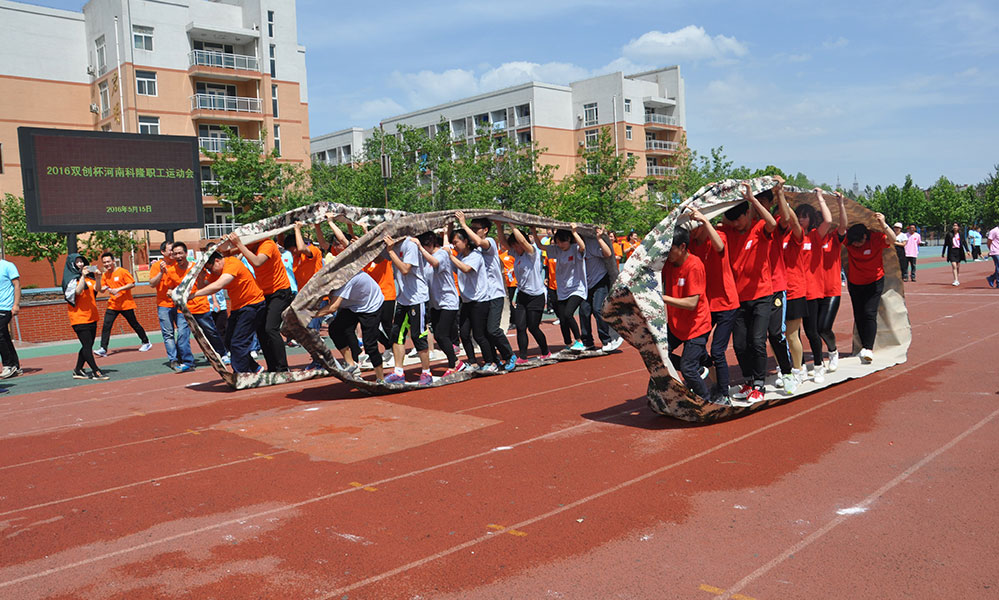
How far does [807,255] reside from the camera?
8.42 m

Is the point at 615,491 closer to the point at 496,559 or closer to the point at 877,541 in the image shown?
the point at 496,559

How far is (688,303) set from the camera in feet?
22.1

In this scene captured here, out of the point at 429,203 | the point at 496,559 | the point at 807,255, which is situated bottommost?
the point at 496,559

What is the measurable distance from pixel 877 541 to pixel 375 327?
20.6 ft

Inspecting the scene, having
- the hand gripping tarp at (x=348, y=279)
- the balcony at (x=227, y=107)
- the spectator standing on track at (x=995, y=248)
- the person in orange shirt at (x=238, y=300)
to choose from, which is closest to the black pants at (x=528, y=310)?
the hand gripping tarp at (x=348, y=279)

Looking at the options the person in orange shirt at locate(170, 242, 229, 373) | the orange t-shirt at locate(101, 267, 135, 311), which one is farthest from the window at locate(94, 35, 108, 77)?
the person in orange shirt at locate(170, 242, 229, 373)

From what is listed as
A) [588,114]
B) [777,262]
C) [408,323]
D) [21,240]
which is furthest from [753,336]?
[588,114]

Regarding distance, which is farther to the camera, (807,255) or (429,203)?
(429,203)

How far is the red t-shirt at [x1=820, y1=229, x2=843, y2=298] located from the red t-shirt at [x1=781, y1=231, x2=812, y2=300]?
0.59 metres

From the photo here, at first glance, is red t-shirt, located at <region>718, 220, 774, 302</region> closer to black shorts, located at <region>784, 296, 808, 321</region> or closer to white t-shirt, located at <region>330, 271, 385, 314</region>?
black shorts, located at <region>784, 296, 808, 321</region>

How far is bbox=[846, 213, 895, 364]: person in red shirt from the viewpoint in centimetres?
924

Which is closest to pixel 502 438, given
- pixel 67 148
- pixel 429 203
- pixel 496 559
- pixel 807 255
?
pixel 496 559

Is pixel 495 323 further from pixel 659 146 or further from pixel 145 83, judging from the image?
pixel 659 146

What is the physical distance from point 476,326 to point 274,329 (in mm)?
2639
